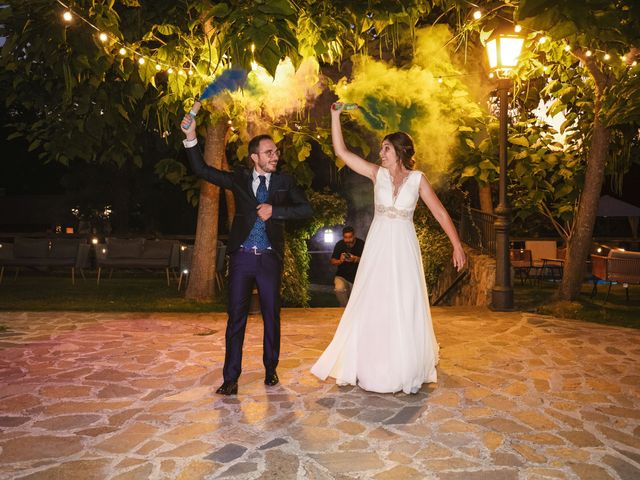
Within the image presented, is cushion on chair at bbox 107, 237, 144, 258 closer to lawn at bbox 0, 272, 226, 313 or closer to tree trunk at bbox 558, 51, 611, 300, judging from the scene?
lawn at bbox 0, 272, 226, 313

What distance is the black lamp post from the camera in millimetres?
8922

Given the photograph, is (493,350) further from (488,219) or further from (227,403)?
(488,219)

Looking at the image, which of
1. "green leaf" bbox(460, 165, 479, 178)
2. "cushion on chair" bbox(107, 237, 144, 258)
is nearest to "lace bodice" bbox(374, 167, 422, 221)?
"green leaf" bbox(460, 165, 479, 178)

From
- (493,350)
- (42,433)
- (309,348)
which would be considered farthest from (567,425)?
(42,433)

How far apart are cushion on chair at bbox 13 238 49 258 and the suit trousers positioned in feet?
38.0

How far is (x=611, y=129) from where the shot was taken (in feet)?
31.1

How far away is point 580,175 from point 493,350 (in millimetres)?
4475

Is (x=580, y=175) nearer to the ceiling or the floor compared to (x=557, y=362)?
nearer to the ceiling

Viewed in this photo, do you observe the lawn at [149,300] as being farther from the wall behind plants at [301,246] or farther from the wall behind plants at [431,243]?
the wall behind plants at [431,243]

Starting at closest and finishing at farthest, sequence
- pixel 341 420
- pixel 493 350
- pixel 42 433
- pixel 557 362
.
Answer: pixel 42 433 → pixel 341 420 → pixel 557 362 → pixel 493 350

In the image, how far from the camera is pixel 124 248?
1470 cm

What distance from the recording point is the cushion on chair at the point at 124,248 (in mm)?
14633

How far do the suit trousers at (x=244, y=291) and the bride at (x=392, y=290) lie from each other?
0.77m

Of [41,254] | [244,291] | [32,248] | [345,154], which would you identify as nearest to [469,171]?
[345,154]
